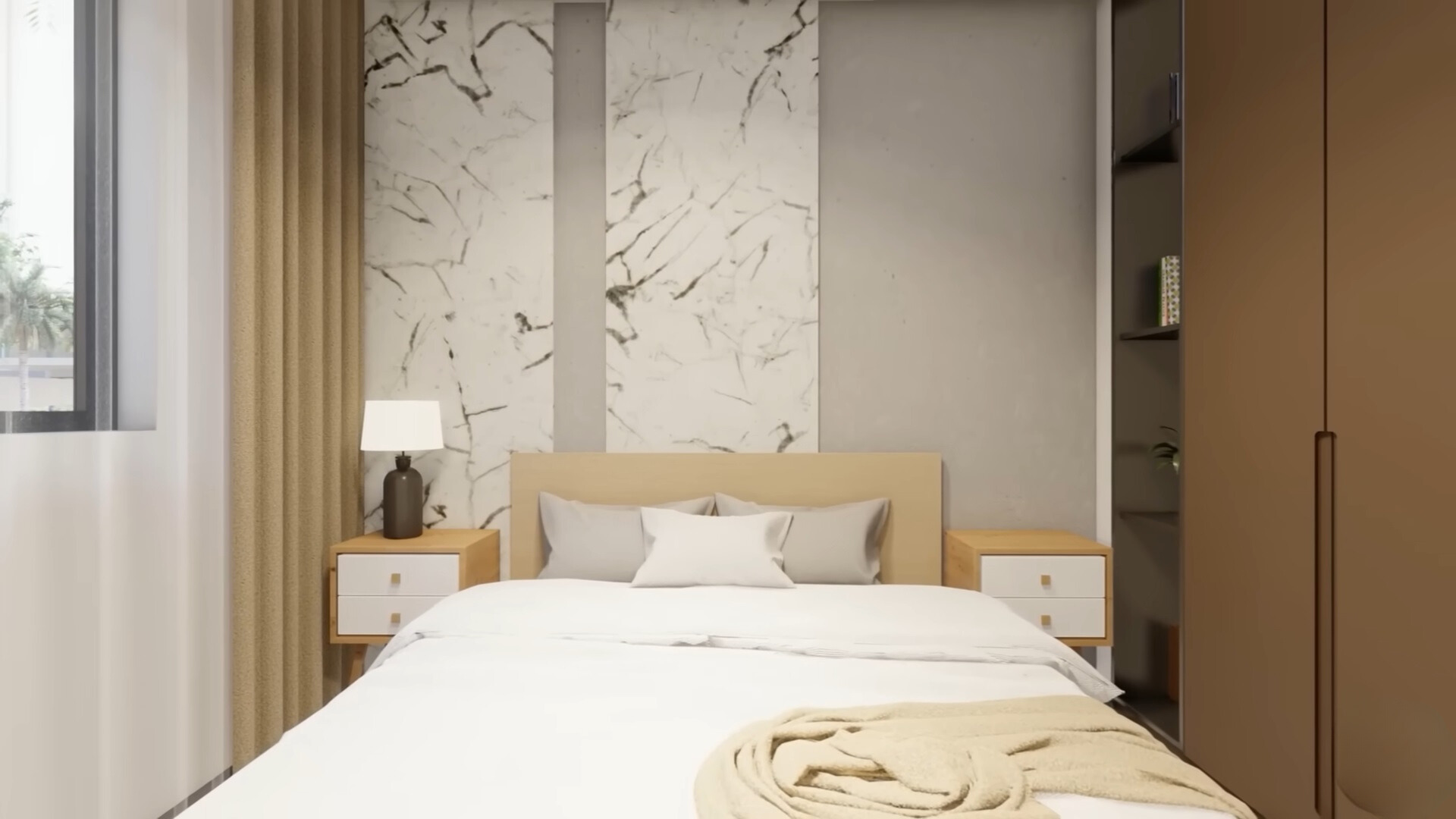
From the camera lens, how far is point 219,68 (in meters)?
2.44

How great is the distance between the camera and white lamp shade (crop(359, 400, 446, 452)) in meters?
2.89

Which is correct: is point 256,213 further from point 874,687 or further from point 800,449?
point 874,687

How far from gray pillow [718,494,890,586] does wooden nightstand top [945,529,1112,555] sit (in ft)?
1.02

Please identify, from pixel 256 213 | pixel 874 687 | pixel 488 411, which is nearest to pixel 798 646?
pixel 874 687

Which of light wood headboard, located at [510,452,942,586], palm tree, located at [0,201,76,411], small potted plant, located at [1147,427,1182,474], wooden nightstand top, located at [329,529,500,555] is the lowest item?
wooden nightstand top, located at [329,529,500,555]

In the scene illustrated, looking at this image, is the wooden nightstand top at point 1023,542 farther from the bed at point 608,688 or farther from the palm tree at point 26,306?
the palm tree at point 26,306

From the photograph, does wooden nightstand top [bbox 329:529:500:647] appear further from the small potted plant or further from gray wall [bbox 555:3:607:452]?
the small potted plant

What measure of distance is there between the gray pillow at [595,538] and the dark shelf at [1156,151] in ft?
6.21

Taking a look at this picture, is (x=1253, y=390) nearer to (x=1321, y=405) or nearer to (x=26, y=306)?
(x=1321, y=405)

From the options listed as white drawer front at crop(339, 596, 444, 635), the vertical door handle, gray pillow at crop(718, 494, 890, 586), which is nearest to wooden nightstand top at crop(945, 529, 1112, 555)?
gray pillow at crop(718, 494, 890, 586)

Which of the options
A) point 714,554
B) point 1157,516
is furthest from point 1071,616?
point 714,554

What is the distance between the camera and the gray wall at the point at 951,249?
3.21 meters

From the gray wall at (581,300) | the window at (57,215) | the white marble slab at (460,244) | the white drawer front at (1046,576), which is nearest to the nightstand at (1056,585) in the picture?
the white drawer front at (1046,576)

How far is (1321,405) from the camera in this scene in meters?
2.03
